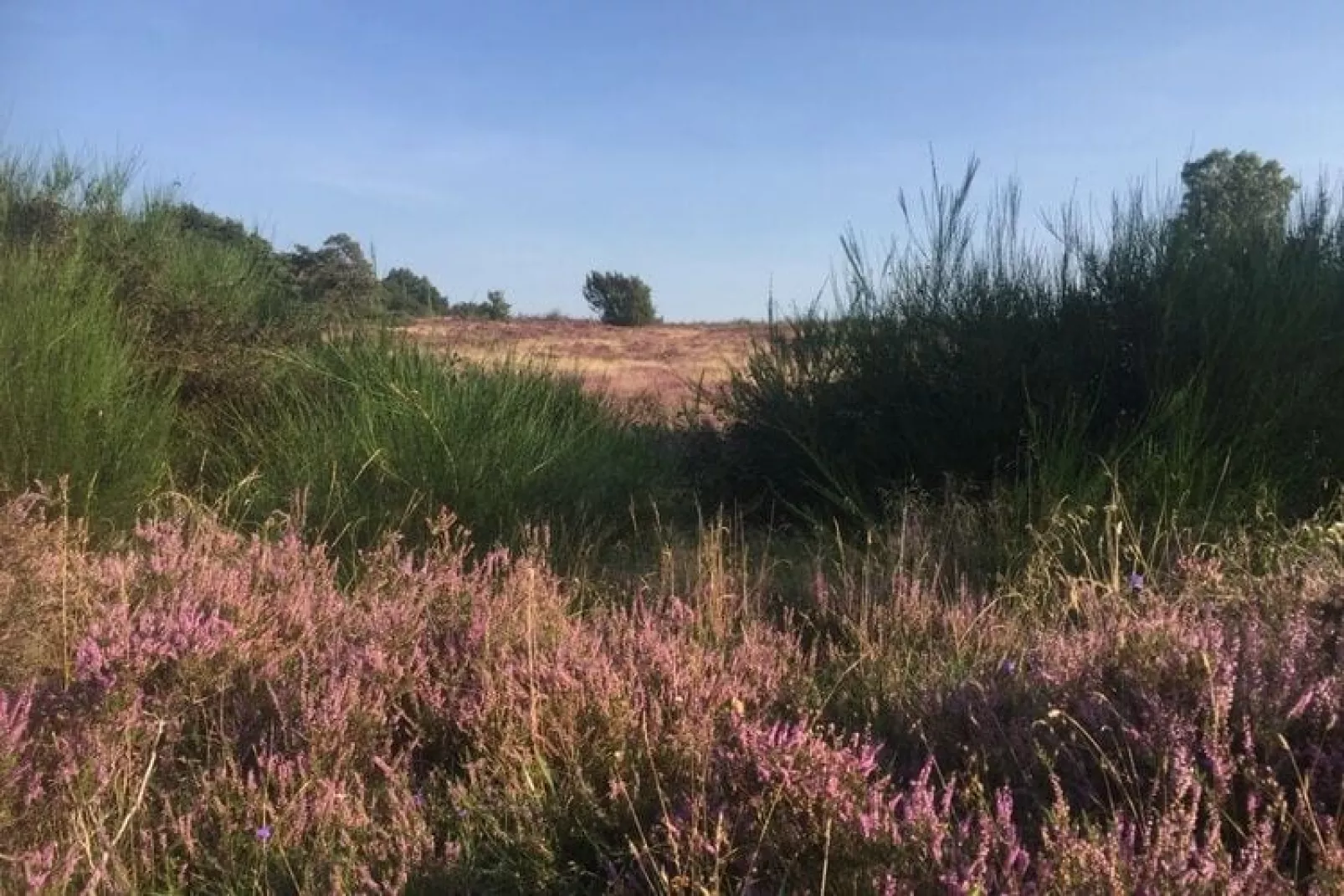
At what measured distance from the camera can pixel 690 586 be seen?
14.9 ft

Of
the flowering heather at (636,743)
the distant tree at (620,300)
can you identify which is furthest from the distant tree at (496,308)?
the distant tree at (620,300)

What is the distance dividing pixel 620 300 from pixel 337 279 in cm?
3444

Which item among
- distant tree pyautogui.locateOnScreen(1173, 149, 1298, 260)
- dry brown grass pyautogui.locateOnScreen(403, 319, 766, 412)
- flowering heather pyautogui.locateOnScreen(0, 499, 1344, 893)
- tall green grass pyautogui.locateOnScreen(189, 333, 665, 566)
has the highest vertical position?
distant tree pyautogui.locateOnScreen(1173, 149, 1298, 260)

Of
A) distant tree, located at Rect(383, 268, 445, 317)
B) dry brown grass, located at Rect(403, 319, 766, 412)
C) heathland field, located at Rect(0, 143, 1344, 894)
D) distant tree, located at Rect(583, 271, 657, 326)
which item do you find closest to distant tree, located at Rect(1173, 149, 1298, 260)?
heathland field, located at Rect(0, 143, 1344, 894)

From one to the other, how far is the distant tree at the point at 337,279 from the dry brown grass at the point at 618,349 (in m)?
0.46

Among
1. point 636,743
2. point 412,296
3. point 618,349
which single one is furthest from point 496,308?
point 618,349

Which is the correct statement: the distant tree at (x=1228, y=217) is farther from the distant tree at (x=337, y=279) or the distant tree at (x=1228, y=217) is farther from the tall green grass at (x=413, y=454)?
the distant tree at (x=337, y=279)

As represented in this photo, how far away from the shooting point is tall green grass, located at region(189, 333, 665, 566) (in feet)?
19.6

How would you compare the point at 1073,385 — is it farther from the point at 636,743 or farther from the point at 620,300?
the point at 620,300

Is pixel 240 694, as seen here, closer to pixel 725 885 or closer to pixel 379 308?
pixel 725 885

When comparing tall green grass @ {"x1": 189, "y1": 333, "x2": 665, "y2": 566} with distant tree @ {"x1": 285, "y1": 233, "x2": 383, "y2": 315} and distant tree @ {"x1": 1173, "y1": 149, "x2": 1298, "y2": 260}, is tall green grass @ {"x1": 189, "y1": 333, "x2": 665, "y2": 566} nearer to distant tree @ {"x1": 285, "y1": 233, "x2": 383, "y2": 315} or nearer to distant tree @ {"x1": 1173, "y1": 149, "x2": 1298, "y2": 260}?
distant tree @ {"x1": 285, "y1": 233, "x2": 383, "y2": 315}

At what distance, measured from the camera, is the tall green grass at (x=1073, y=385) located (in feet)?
18.8

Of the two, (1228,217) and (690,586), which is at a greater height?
(1228,217)

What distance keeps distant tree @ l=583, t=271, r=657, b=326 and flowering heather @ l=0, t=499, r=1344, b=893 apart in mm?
38596
